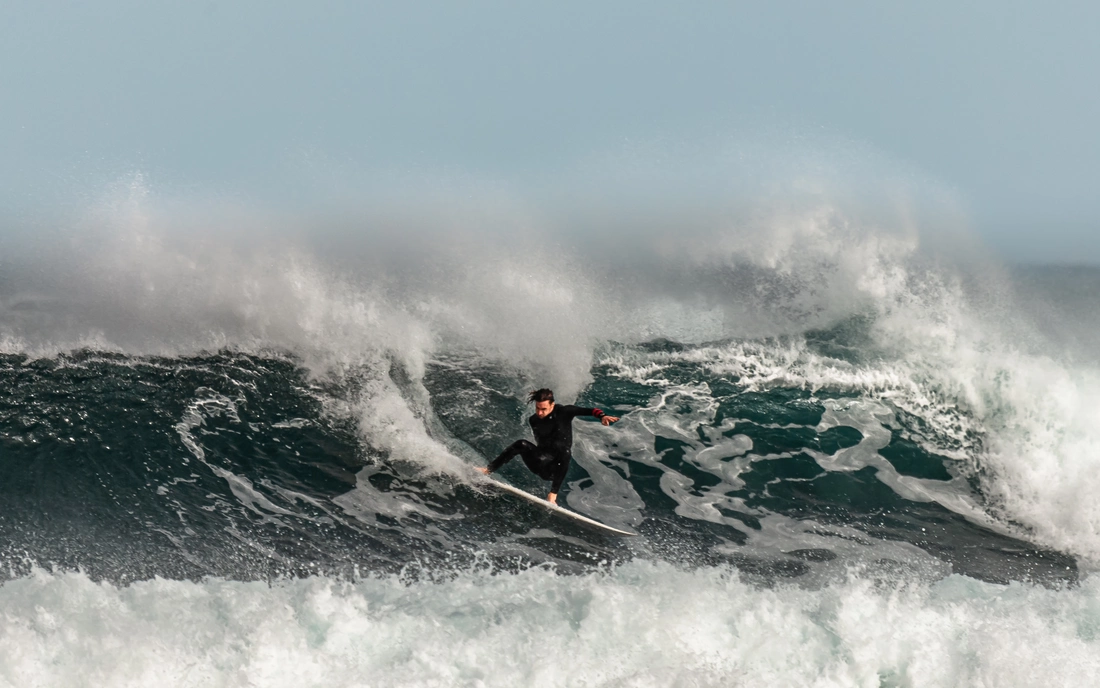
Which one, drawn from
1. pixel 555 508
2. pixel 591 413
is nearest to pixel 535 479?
pixel 555 508

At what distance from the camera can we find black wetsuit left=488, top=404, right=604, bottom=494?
823cm

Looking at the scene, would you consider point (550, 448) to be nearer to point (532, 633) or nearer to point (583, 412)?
point (583, 412)

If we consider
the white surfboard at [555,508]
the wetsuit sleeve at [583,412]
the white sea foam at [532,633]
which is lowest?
the white sea foam at [532,633]

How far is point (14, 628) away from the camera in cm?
670

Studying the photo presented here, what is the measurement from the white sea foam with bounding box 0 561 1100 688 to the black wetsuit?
1.31 metres

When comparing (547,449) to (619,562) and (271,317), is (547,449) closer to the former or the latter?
(619,562)

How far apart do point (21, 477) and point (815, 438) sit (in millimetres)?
10116

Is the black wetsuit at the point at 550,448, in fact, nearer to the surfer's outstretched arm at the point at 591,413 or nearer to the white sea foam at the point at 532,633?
the surfer's outstretched arm at the point at 591,413

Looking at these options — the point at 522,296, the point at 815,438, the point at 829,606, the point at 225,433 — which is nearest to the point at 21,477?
the point at 225,433

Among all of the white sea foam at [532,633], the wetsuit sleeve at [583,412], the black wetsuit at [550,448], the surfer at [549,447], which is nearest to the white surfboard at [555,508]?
the surfer at [549,447]

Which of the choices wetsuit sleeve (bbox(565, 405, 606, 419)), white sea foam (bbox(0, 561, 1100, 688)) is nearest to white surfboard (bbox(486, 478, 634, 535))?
white sea foam (bbox(0, 561, 1100, 688))

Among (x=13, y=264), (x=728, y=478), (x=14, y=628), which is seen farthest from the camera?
(x=13, y=264)

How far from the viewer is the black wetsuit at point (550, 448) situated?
A: 8.23 meters

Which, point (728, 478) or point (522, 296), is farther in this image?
point (522, 296)
